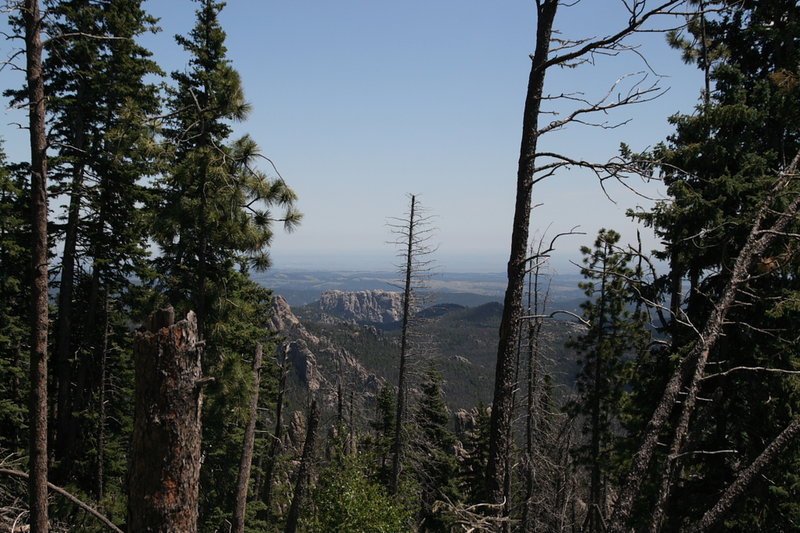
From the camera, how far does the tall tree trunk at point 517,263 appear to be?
513 centimetres

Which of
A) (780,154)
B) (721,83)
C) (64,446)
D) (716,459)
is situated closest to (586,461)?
(716,459)

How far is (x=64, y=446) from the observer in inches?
584

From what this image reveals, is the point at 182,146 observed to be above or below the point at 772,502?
above

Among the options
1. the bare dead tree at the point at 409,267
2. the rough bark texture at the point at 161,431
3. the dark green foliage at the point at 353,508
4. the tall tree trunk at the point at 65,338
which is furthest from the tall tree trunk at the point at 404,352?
the rough bark texture at the point at 161,431

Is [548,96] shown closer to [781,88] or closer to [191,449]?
[191,449]

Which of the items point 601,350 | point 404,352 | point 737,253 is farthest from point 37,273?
point 601,350

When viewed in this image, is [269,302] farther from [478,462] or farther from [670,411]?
[670,411]

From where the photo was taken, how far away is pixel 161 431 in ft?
12.1

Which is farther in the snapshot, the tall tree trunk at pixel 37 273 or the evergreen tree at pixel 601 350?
the evergreen tree at pixel 601 350

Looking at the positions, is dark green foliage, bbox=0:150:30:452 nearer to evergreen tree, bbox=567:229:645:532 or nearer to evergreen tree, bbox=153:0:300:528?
evergreen tree, bbox=153:0:300:528

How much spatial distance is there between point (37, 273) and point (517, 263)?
5.80m

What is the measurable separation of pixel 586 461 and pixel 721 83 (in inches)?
492

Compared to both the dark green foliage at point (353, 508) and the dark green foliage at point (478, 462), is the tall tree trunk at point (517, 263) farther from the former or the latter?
the dark green foliage at point (478, 462)

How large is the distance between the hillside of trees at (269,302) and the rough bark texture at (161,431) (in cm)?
2
